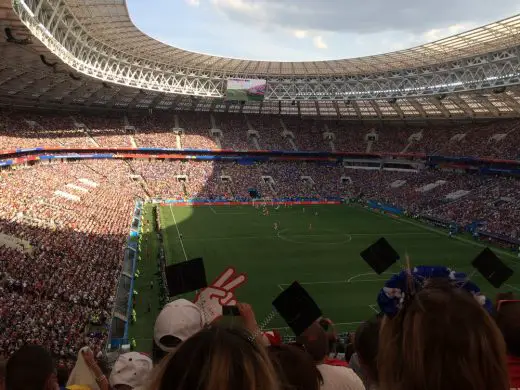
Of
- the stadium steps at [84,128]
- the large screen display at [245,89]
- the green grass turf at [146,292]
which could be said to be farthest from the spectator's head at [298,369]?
the stadium steps at [84,128]

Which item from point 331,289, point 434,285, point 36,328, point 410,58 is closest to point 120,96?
point 410,58

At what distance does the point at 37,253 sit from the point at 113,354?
34.2ft

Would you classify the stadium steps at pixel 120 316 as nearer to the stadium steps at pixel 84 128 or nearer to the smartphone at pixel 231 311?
the smartphone at pixel 231 311

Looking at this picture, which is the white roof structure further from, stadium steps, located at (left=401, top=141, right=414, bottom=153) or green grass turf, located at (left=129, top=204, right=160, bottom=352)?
green grass turf, located at (left=129, top=204, right=160, bottom=352)

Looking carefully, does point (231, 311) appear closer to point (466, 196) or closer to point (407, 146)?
point (466, 196)

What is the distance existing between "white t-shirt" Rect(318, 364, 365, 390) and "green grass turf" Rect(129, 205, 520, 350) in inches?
717

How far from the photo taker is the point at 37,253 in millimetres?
24922

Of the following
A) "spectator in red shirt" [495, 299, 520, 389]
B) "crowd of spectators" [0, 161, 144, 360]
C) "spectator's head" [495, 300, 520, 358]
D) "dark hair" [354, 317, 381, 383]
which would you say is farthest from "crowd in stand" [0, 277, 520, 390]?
"crowd of spectators" [0, 161, 144, 360]

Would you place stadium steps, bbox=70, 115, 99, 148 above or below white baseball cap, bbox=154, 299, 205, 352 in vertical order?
above

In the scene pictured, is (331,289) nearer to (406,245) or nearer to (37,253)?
(406,245)

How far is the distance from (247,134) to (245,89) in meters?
15.6

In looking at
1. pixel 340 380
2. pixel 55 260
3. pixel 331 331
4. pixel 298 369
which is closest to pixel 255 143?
pixel 55 260

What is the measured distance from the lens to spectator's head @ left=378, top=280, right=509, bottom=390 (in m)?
2.14

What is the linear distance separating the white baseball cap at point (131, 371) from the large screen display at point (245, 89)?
2340 inches
